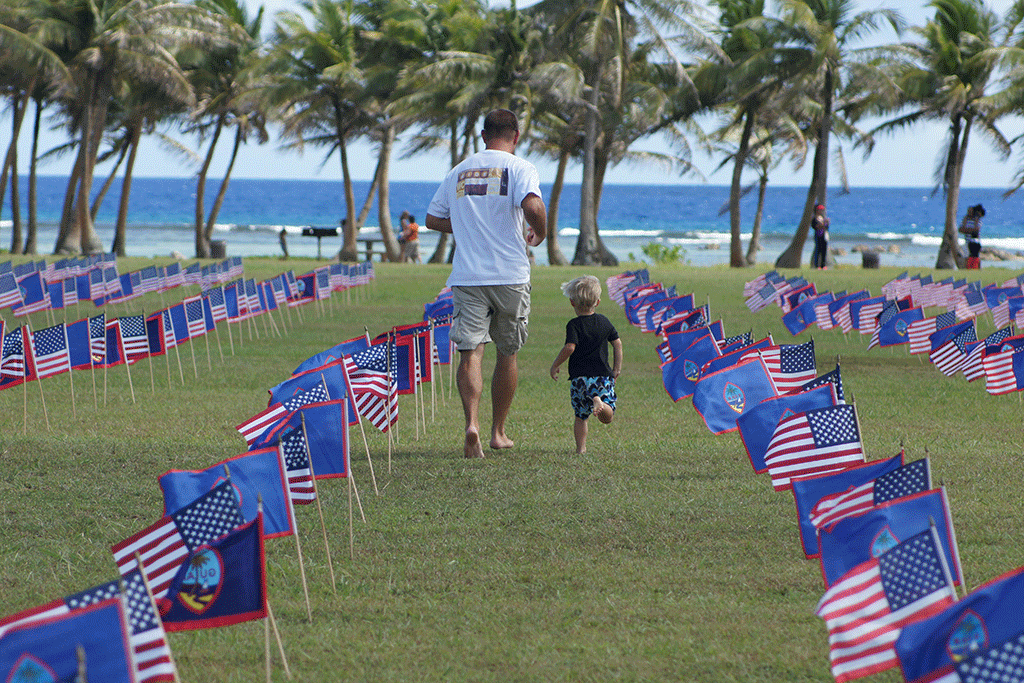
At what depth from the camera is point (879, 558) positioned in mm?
3537

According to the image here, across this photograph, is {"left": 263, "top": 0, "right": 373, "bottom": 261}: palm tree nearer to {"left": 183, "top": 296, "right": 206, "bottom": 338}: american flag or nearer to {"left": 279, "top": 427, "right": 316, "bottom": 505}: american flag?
{"left": 183, "top": 296, "right": 206, "bottom": 338}: american flag

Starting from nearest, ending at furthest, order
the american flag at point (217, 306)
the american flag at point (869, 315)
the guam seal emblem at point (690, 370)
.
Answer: the guam seal emblem at point (690, 370)
the american flag at point (217, 306)
the american flag at point (869, 315)

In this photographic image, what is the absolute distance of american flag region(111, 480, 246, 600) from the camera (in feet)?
13.0

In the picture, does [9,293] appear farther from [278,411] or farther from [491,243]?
[278,411]

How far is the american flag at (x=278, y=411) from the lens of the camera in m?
6.52

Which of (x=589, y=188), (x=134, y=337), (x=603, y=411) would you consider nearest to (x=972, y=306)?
(x=603, y=411)

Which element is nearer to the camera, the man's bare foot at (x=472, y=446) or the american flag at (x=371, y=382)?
the american flag at (x=371, y=382)

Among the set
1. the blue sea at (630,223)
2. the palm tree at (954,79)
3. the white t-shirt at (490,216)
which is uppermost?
the palm tree at (954,79)

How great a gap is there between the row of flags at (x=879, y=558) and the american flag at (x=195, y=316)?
27.7 ft

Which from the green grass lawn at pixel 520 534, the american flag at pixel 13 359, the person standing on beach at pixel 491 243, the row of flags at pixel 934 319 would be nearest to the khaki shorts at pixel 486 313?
the person standing on beach at pixel 491 243

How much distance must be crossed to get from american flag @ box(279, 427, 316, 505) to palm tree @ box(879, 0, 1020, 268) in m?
33.8

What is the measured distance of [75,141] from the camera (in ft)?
155

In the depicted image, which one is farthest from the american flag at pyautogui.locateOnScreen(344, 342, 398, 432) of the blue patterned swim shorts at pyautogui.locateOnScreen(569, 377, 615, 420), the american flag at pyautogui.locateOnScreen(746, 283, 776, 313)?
the american flag at pyautogui.locateOnScreen(746, 283, 776, 313)

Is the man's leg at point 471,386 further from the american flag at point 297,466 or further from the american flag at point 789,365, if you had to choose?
the american flag at point 297,466
